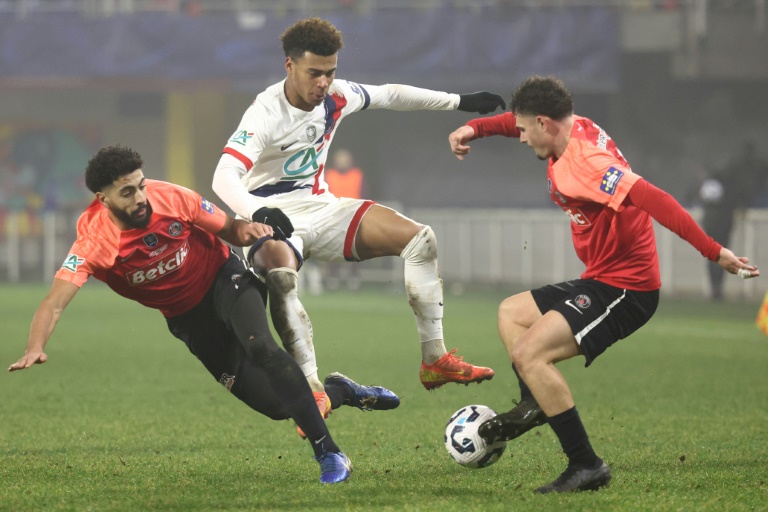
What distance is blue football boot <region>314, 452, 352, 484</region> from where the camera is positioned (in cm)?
595

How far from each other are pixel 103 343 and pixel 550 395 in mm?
8917

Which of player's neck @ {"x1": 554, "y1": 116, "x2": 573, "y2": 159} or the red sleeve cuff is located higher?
player's neck @ {"x1": 554, "y1": 116, "x2": 573, "y2": 159}

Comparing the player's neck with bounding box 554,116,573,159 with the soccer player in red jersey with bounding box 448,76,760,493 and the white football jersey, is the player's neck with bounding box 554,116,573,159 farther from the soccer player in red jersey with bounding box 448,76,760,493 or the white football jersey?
the white football jersey

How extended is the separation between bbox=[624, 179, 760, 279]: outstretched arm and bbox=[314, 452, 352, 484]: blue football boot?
1788 mm

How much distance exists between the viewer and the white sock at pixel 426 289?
7137 millimetres

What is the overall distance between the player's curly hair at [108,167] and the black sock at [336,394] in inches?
69.9

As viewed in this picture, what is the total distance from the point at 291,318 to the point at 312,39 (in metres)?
1.48

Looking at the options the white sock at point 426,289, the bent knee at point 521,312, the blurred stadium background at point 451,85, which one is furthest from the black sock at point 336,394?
the blurred stadium background at point 451,85

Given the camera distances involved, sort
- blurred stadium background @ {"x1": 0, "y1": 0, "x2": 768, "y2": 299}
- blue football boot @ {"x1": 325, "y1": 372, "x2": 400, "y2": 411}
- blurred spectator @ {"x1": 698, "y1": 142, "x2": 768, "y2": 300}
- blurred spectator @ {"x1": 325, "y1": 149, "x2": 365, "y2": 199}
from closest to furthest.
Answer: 1. blue football boot @ {"x1": 325, "y1": 372, "x2": 400, "y2": 411}
2. blurred spectator @ {"x1": 698, "y1": 142, "x2": 768, "y2": 300}
3. blurred spectator @ {"x1": 325, "y1": 149, "x2": 365, "y2": 199}
4. blurred stadium background @ {"x1": 0, "y1": 0, "x2": 768, "y2": 299}

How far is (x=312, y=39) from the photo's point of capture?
684 cm

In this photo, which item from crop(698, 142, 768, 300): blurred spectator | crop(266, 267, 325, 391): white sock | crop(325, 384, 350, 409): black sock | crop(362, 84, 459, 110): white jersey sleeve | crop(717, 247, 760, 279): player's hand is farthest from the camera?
crop(698, 142, 768, 300): blurred spectator

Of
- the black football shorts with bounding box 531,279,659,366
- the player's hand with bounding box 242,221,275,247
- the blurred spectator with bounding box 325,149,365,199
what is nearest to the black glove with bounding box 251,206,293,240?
the player's hand with bounding box 242,221,275,247

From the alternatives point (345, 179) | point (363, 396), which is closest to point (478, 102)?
point (363, 396)

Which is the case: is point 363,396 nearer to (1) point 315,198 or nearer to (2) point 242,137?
(1) point 315,198
